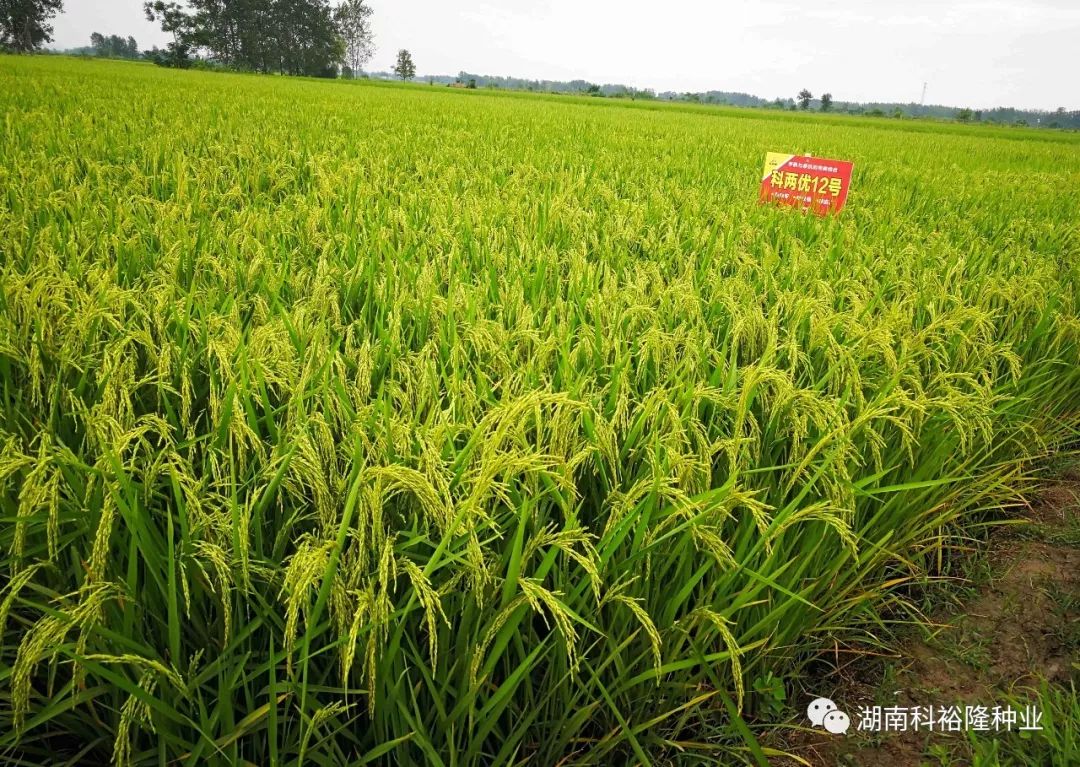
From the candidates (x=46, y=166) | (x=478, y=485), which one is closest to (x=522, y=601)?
(x=478, y=485)

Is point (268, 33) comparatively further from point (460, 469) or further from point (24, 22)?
point (460, 469)

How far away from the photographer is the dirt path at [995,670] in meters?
1.39

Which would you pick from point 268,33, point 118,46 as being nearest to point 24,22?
point 268,33

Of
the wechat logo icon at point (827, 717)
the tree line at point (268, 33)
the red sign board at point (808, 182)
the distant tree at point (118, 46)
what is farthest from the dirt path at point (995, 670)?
the distant tree at point (118, 46)

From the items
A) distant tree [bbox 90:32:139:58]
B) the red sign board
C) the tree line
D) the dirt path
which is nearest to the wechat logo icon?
the dirt path

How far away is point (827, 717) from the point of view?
4.98 ft

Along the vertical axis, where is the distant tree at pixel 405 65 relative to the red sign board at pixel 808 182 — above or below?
above

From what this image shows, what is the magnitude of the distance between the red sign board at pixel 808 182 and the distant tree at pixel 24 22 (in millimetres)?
75349

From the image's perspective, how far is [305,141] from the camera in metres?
6.00

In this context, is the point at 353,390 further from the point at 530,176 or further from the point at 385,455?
the point at 530,176

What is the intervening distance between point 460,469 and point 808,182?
4.04 m

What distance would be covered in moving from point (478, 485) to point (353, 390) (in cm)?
60

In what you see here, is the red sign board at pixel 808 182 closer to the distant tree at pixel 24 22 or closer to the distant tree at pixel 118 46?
the distant tree at pixel 24 22

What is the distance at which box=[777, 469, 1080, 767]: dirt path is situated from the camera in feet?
4.57
